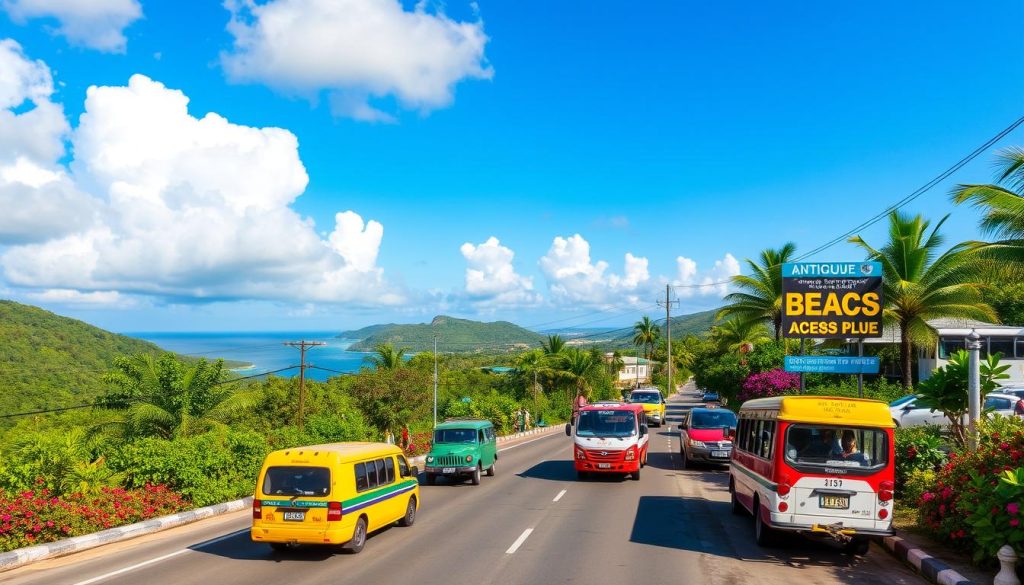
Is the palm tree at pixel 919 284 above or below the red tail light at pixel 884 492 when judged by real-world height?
above

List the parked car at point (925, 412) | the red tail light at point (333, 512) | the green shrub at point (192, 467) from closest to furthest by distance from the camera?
1. the red tail light at point (333, 512)
2. the green shrub at point (192, 467)
3. the parked car at point (925, 412)

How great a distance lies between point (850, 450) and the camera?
10.8 m

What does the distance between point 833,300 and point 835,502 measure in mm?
10762

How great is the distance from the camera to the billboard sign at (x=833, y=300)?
1966cm

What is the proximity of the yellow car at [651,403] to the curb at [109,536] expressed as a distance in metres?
29.8

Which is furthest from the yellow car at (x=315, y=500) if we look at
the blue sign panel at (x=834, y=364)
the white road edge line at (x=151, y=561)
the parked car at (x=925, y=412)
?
the parked car at (x=925, y=412)

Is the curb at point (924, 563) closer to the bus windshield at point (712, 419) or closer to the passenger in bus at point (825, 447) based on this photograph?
the passenger in bus at point (825, 447)

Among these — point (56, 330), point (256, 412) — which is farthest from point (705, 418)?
point (56, 330)

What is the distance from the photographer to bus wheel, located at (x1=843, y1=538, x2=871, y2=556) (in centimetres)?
1106

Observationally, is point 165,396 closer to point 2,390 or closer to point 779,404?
point 779,404

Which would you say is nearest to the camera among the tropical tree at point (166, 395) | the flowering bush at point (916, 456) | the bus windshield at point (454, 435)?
the flowering bush at point (916, 456)

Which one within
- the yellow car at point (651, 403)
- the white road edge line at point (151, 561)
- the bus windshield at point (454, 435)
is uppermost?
the bus windshield at point (454, 435)

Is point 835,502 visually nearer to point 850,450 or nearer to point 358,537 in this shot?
point 850,450

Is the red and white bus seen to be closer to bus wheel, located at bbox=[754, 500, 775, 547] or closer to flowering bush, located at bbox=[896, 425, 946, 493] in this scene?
bus wheel, located at bbox=[754, 500, 775, 547]
